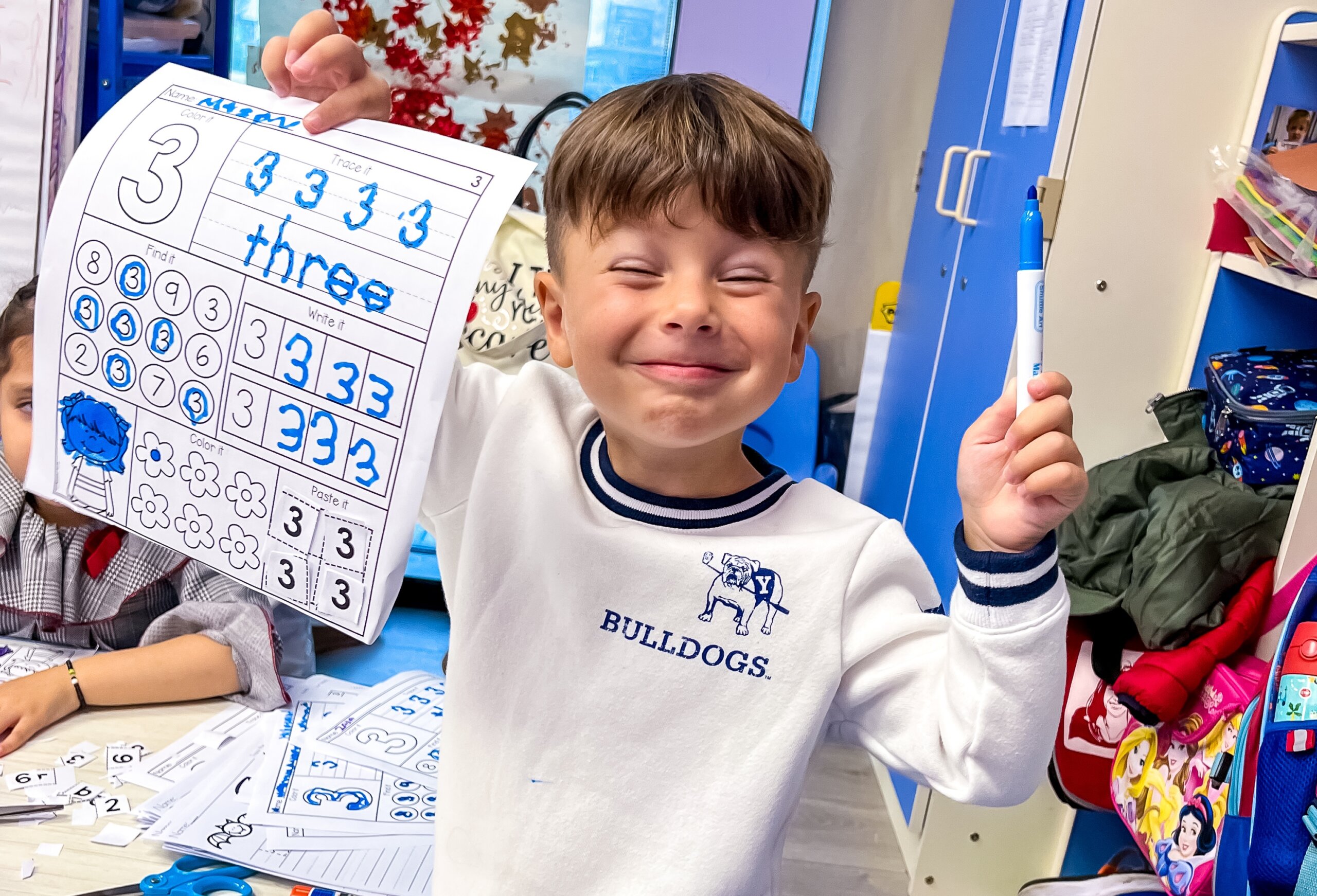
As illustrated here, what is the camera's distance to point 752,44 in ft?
8.77

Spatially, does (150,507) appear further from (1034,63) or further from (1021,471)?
(1034,63)

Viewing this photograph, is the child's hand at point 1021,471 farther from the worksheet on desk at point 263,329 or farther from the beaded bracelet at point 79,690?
the beaded bracelet at point 79,690

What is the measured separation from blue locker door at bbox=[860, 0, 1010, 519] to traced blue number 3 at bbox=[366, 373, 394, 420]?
1.58 metres

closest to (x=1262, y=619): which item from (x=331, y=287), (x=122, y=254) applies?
(x=331, y=287)

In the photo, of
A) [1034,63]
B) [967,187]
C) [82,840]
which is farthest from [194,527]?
[967,187]

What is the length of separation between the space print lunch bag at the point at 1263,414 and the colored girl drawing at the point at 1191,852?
42cm

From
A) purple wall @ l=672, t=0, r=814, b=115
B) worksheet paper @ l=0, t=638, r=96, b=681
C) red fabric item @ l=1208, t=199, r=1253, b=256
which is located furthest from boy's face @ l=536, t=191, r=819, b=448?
purple wall @ l=672, t=0, r=814, b=115

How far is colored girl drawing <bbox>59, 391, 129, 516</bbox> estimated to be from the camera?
789 millimetres

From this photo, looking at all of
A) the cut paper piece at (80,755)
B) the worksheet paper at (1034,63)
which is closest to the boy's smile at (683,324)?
the cut paper piece at (80,755)

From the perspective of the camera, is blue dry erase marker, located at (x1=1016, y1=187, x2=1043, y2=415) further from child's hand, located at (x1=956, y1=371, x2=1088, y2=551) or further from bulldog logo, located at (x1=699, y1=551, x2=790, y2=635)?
bulldog logo, located at (x1=699, y1=551, x2=790, y2=635)

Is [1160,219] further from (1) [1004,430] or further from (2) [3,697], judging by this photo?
(2) [3,697]

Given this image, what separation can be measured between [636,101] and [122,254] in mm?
376

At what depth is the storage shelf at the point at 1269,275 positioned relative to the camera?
1.27 metres

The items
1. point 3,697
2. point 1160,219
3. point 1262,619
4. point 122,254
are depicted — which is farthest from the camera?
point 1160,219
